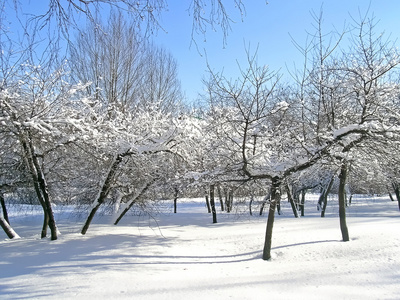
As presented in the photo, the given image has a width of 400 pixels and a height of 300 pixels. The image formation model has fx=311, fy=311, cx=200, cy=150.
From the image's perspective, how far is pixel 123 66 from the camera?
15.3m

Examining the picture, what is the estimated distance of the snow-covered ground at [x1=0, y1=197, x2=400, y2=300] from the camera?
478cm

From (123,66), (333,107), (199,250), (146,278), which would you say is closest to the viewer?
(146,278)

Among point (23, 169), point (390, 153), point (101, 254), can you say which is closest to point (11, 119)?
point (23, 169)

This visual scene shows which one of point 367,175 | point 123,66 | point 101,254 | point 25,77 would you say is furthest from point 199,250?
point 123,66

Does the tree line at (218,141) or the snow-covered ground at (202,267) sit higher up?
the tree line at (218,141)

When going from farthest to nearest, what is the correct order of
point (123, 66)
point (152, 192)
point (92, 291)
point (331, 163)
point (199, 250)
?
point (123, 66)
point (152, 192)
point (199, 250)
point (331, 163)
point (92, 291)

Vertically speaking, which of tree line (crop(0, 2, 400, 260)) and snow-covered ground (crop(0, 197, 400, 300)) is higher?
tree line (crop(0, 2, 400, 260))

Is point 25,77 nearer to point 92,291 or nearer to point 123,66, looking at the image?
point 92,291

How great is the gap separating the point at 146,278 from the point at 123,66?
12020mm

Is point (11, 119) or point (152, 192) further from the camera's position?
point (152, 192)

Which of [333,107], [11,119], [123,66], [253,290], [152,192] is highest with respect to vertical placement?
[123,66]

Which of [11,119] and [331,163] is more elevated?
[11,119]

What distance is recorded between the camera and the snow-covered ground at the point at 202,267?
15.7ft

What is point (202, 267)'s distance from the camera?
262 inches
